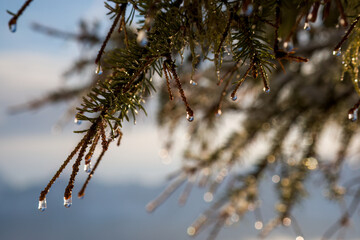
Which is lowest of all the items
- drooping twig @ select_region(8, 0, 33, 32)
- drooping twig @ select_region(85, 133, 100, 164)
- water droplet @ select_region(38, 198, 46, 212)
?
water droplet @ select_region(38, 198, 46, 212)

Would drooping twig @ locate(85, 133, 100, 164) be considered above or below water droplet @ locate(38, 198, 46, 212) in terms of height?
above

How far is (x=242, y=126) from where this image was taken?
48.6 inches

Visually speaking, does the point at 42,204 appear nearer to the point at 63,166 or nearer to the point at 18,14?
the point at 63,166

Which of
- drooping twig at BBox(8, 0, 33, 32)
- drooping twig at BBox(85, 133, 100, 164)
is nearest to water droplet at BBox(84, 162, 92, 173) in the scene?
drooping twig at BBox(85, 133, 100, 164)

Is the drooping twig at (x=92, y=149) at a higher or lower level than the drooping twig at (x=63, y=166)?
higher

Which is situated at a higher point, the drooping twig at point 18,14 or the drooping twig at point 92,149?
the drooping twig at point 18,14

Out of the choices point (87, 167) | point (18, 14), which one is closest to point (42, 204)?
point (87, 167)

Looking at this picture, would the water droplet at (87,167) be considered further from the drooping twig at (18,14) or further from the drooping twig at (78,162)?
the drooping twig at (18,14)

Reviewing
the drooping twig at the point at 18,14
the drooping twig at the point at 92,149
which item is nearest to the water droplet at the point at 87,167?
the drooping twig at the point at 92,149

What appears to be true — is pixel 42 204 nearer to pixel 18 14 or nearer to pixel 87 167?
pixel 87 167

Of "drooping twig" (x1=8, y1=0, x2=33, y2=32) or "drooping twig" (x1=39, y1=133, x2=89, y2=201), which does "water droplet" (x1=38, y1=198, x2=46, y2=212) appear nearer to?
"drooping twig" (x1=39, y1=133, x2=89, y2=201)

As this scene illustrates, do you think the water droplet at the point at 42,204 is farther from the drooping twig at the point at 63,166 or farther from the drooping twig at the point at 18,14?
the drooping twig at the point at 18,14

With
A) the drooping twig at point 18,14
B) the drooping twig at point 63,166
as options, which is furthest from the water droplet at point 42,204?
the drooping twig at point 18,14

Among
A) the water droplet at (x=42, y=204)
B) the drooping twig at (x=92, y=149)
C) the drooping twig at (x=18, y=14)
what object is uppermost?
the drooping twig at (x=18, y=14)
